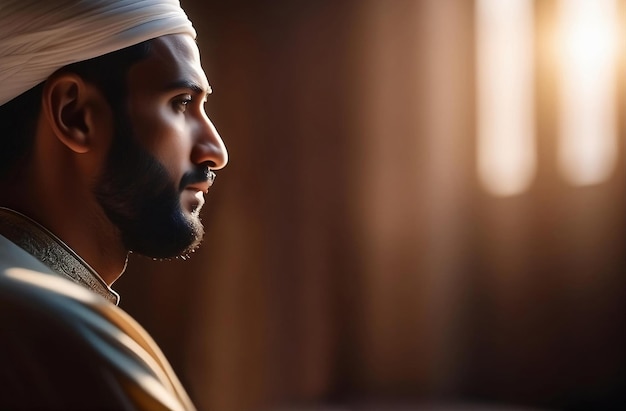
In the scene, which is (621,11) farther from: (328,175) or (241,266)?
(241,266)

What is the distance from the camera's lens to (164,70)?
4.73ft

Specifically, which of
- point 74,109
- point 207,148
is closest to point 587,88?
point 207,148

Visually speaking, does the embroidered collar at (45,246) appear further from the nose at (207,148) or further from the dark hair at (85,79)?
the nose at (207,148)

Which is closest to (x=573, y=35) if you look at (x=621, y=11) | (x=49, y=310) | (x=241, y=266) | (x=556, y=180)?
(x=621, y=11)

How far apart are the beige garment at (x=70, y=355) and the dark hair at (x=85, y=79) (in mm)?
443

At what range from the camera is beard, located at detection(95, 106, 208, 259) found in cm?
141

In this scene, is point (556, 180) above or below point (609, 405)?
above

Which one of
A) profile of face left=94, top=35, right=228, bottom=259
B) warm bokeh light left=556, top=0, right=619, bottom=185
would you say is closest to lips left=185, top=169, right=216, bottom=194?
profile of face left=94, top=35, right=228, bottom=259

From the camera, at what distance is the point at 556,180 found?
6105mm

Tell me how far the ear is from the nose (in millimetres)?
150

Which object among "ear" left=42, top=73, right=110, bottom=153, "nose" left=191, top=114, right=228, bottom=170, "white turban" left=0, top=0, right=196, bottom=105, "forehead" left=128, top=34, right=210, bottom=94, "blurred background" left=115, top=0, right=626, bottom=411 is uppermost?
"white turban" left=0, top=0, right=196, bottom=105

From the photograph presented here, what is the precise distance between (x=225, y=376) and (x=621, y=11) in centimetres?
414

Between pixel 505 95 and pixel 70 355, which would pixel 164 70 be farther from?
pixel 505 95

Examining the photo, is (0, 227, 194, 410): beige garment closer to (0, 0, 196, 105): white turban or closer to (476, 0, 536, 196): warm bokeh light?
(0, 0, 196, 105): white turban
